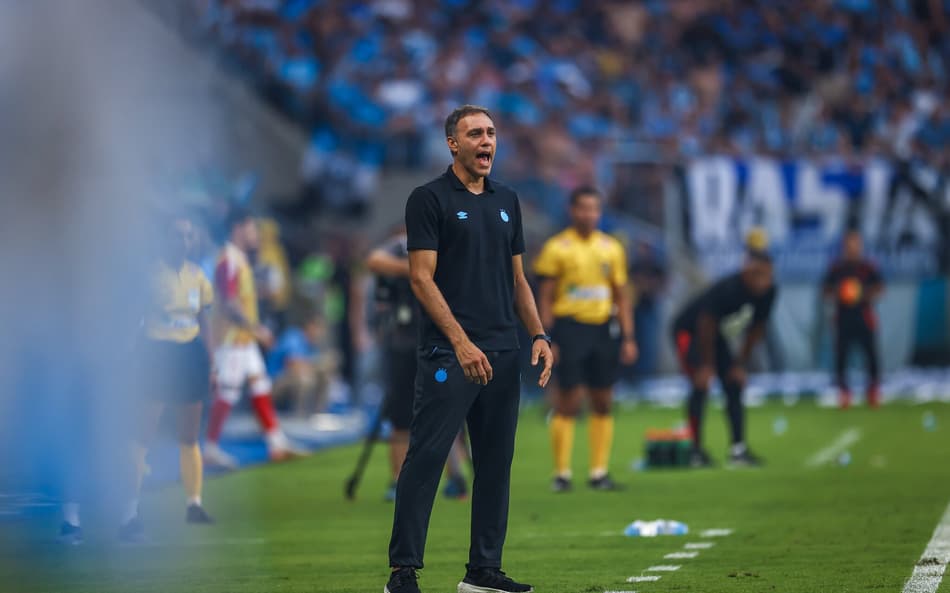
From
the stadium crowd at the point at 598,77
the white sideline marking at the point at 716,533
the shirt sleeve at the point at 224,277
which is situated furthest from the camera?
the stadium crowd at the point at 598,77

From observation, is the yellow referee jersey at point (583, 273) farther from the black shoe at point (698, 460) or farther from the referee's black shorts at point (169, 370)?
the referee's black shorts at point (169, 370)

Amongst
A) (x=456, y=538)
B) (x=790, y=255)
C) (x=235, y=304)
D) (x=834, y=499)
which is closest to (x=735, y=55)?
(x=790, y=255)

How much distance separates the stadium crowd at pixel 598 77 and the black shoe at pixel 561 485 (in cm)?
1306

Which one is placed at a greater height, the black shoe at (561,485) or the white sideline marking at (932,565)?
the black shoe at (561,485)

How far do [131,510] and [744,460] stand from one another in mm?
6879

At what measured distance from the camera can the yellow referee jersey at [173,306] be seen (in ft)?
40.1

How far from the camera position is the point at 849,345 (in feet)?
84.0

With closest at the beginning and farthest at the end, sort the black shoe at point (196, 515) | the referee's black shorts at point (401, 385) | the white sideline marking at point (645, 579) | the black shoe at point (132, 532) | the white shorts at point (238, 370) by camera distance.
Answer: the white sideline marking at point (645, 579), the black shoe at point (132, 532), the black shoe at point (196, 515), the referee's black shorts at point (401, 385), the white shorts at point (238, 370)

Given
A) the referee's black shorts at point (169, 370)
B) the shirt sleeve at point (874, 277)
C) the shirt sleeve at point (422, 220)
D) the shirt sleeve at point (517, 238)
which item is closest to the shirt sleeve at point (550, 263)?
the referee's black shorts at point (169, 370)

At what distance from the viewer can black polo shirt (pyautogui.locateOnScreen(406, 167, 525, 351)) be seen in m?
8.50

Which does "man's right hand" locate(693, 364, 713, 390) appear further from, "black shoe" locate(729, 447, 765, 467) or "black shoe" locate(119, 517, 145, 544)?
"black shoe" locate(119, 517, 145, 544)

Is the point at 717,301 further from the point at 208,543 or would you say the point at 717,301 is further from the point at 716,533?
the point at 208,543

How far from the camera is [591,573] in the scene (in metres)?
9.75

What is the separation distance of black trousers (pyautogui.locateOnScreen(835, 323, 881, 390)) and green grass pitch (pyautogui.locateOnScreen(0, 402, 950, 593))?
7.36m
